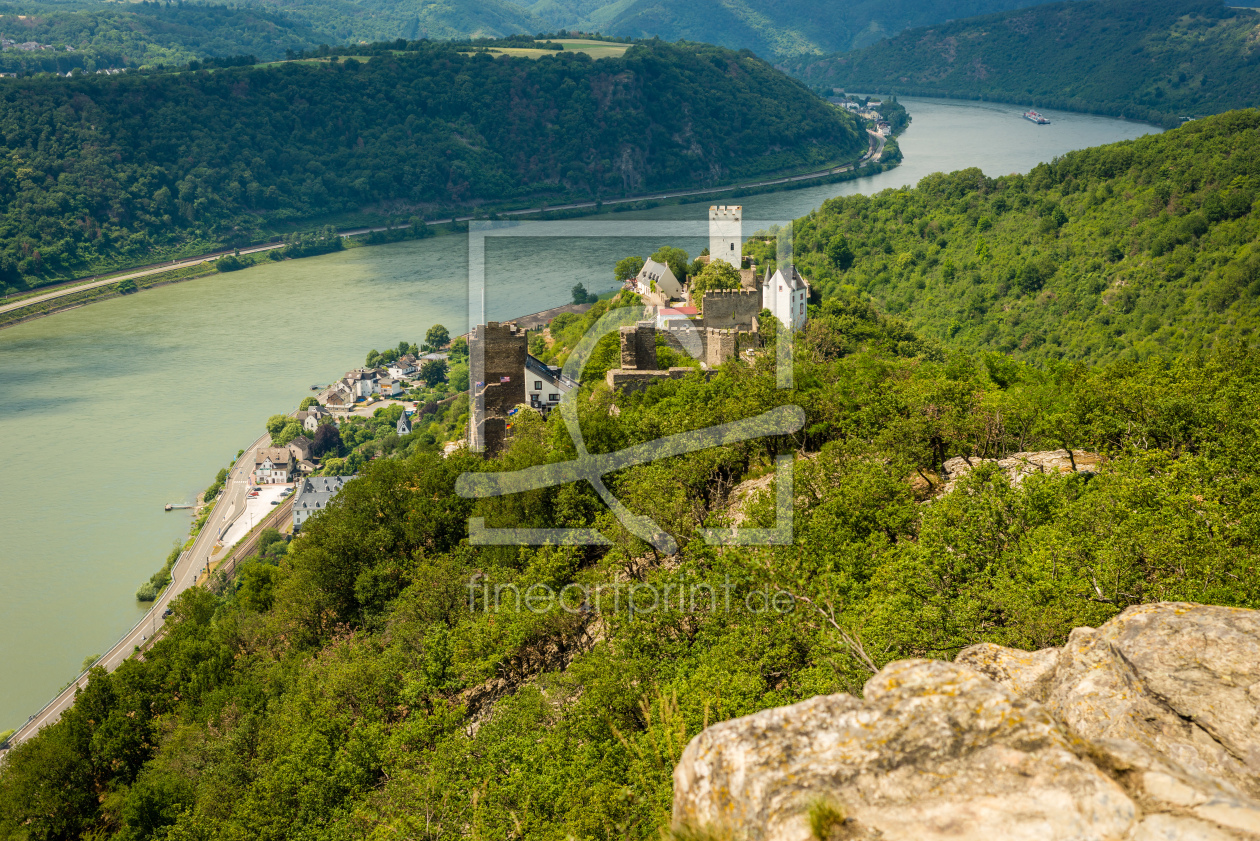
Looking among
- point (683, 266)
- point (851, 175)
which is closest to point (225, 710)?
point (683, 266)

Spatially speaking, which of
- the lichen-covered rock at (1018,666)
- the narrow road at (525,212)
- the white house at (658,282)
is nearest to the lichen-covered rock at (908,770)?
the lichen-covered rock at (1018,666)

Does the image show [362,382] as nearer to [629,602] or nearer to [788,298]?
[788,298]

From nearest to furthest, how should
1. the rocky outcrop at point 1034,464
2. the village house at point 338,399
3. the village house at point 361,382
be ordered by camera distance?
the rocky outcrop at point 1034,464 → the village house at point 338,399 → the village house at point 361,382

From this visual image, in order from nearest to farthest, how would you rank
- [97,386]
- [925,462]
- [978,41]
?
[925,462]
[97,386]
[978,41]

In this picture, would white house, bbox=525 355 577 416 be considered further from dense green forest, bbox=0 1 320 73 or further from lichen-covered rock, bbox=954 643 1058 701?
dense green forest, bbox=0 1 320 73

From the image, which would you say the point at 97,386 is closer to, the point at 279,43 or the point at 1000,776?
the point at 1000,776

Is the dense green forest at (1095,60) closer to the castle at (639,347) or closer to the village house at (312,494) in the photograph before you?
the castle at (639,347)
